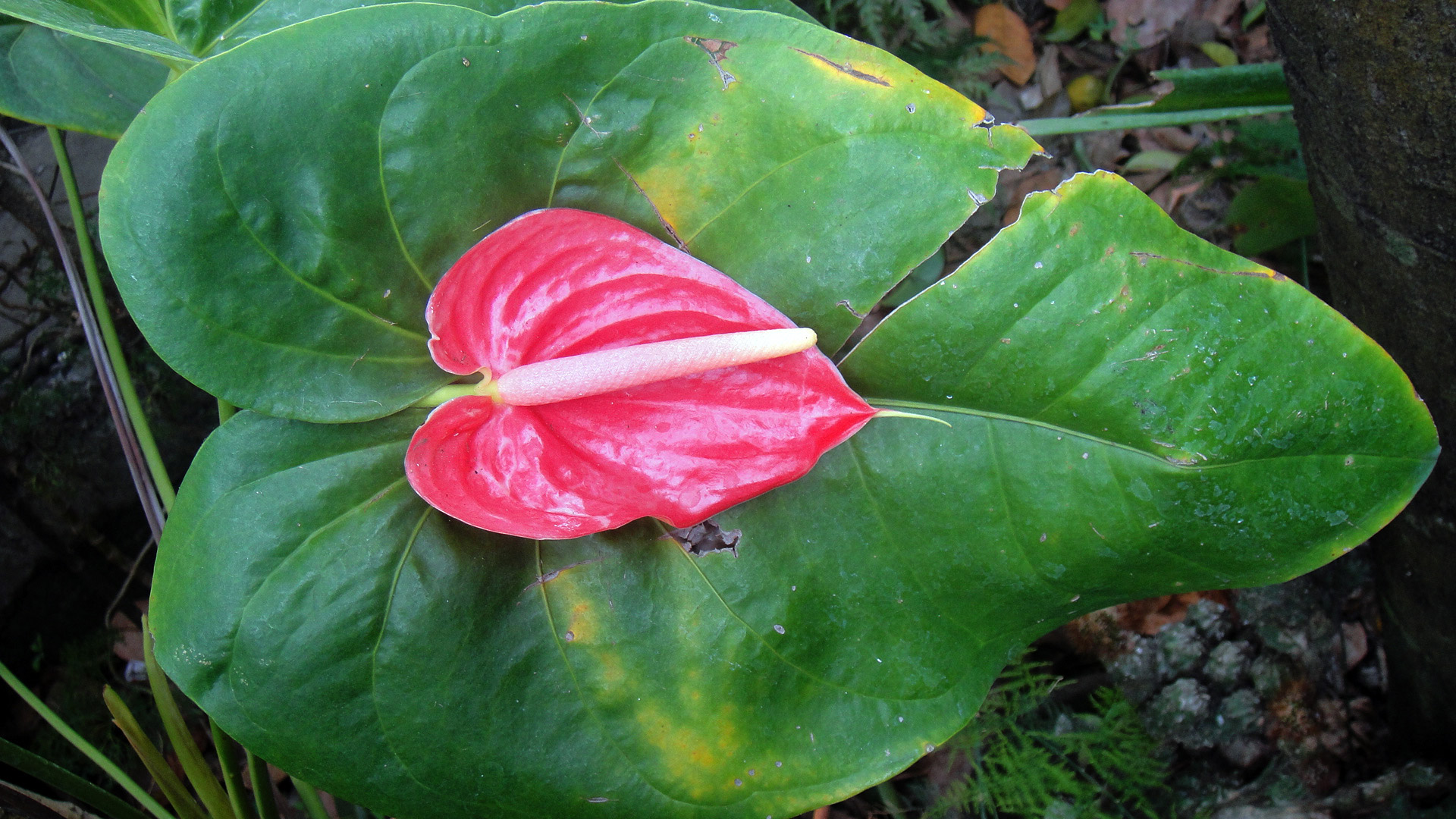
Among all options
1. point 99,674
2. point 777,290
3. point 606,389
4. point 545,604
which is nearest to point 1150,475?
point 777,290

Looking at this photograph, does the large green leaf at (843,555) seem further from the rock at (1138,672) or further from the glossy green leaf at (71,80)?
the rock at (1138,672)

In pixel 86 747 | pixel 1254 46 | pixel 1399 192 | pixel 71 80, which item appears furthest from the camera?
pixel 1254 46

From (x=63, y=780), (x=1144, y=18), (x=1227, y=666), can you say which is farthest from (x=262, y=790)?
(x=1144, y=18)

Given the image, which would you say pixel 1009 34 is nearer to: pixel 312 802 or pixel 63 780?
pixel 312 802

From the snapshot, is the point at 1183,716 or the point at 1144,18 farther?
the point at 1144,18

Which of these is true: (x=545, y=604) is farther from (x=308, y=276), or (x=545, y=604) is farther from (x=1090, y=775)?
(x=1090, y=775)
